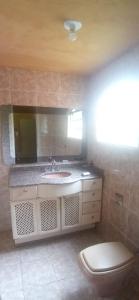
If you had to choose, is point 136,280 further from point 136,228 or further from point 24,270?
point 24,270

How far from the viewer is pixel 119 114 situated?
6.31 feet

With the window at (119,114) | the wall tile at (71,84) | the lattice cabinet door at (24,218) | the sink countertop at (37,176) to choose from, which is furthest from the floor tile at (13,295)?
the wall tile at (71,84)

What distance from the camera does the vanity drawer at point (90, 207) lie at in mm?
2268

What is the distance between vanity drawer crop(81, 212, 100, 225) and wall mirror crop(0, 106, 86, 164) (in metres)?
0.84

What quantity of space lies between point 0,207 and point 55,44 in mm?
2065

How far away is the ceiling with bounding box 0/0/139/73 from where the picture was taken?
1.08 metres

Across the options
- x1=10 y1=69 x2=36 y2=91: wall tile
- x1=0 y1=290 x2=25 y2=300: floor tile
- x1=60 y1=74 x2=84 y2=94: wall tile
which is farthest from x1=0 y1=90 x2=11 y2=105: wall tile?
x1=0 y1=290 x2=25 y2=300: floor tile

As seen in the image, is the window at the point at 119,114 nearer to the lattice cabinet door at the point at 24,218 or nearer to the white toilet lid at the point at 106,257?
the white toilet lid at the point at 106,257

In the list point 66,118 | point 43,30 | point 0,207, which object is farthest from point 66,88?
point 0,207

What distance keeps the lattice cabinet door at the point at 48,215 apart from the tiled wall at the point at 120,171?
62 cm

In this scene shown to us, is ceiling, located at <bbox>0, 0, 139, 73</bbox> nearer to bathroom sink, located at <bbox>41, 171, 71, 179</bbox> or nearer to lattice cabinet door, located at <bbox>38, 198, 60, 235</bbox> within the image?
bathroom sink, located at <bbox>41, 171, 71, 179</bbox>

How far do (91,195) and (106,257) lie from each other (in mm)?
880

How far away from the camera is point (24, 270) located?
1.79 m

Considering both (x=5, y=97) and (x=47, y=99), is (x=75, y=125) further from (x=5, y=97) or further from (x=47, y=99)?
(x=5, y=97)
